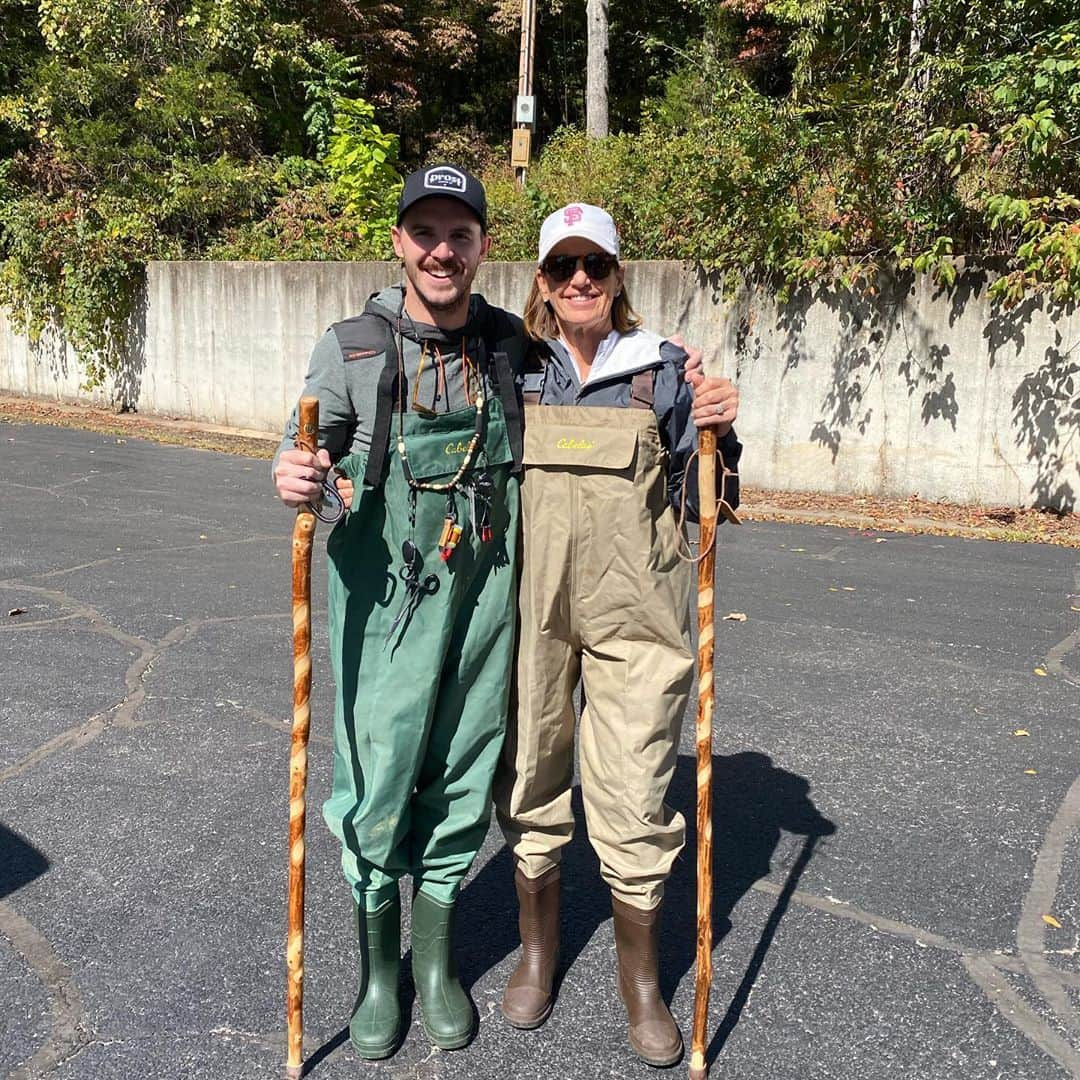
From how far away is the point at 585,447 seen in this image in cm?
261

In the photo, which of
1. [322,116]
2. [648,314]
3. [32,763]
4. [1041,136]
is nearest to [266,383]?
[648,314]

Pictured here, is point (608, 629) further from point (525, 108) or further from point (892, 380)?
point (525, 108)

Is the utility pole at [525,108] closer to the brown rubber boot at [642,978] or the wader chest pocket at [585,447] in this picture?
the wader chest pocket at [585,447]

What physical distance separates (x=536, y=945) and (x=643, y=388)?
1.40 metres

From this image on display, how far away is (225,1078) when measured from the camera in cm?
251

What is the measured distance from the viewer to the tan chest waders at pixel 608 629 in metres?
2.63

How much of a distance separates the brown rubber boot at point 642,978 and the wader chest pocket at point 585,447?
1.05m

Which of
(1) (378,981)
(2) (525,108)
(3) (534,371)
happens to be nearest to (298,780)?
(1) (378,981)

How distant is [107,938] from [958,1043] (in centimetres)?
219

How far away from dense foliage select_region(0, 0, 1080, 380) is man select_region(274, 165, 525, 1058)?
740 cm

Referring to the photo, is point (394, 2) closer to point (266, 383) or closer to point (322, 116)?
point (322, 116)

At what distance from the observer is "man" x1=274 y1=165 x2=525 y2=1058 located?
2.57 metres

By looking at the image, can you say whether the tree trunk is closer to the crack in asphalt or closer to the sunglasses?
the sunglasses

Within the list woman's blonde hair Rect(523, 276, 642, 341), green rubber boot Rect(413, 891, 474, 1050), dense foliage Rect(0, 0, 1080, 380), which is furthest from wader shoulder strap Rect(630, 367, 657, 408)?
dense foliage Rect(0, 0, 1080, 380)
